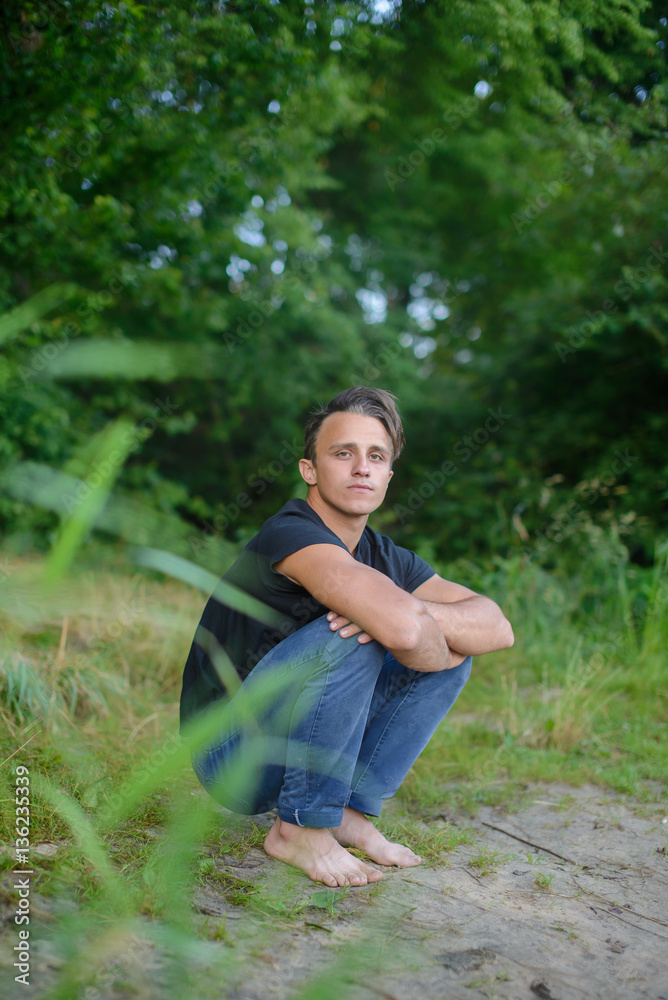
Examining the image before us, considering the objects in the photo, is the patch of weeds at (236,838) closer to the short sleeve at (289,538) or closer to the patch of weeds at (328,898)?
the patch of weeds at (328,898)

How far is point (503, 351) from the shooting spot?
773 cm

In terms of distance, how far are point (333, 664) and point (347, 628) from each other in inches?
3.8

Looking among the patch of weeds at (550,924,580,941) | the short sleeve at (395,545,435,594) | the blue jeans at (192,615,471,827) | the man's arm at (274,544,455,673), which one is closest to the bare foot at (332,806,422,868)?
the blue jeans at (192,615,471,827)

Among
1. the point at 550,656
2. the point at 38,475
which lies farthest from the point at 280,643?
the point at 550,656

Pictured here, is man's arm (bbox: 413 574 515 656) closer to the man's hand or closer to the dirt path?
the man's hand

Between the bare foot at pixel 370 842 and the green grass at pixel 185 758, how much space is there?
10 cm

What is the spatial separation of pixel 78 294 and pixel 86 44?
1.68m

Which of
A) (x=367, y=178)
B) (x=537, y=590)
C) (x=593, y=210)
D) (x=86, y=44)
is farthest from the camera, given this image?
(x=367, y=178)

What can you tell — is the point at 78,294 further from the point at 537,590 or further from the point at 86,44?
the point at 537,590

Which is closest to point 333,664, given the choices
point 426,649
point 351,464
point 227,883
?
point 426,649

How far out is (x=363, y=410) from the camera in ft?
7.52

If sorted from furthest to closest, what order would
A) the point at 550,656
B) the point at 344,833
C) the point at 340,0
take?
the point at 340,0
the point at 550,656
the point at 344,833

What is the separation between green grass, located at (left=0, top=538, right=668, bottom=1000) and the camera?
4.59 feet

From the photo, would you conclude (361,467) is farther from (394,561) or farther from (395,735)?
(395,735)
